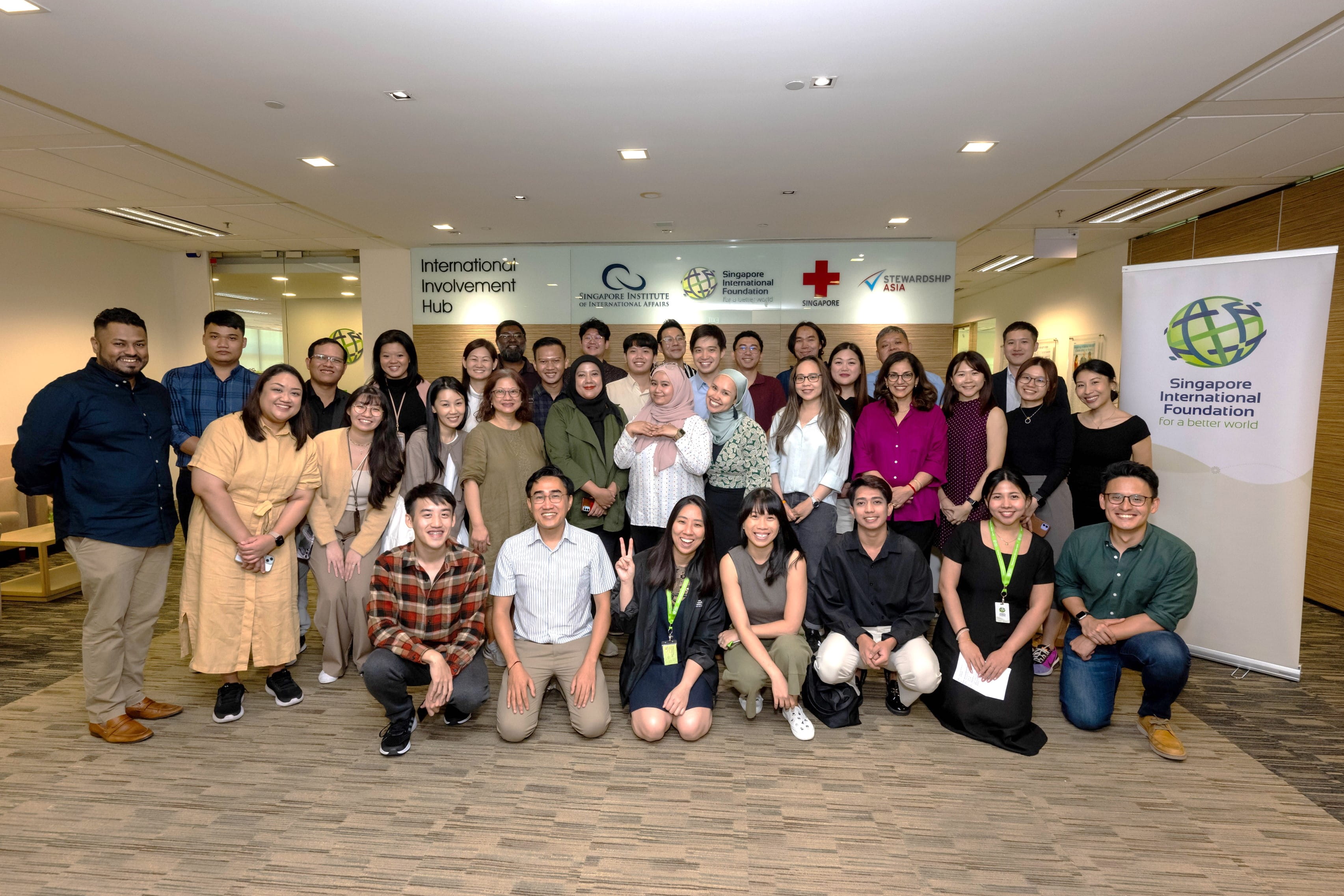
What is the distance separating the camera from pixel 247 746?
9.31ft

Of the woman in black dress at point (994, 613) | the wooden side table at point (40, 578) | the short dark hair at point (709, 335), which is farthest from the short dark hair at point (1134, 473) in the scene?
the wooden side table at point (40, 578)

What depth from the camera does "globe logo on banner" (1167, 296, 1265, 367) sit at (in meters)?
3.55

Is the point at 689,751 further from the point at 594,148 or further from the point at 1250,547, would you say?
the point at 594,148

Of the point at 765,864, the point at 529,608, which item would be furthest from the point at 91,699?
the point at 765,864

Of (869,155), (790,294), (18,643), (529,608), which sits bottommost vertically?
(18,643)

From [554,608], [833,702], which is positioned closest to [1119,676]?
[833,702]

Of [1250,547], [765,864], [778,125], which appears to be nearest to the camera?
[765,864]

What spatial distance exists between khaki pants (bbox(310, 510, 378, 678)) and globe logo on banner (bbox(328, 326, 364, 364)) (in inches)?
221

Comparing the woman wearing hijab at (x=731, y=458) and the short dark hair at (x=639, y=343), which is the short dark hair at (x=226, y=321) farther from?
the woman wearing hijab at (x=731, y=458)

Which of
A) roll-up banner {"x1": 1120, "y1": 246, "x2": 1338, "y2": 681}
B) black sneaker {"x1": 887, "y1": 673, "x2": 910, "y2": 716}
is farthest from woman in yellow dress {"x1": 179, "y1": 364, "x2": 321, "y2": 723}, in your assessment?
roll-up banner {"x1": 1120, "y1": 246, "x2": 1338, "y2": 681}

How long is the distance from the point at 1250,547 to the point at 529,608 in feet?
12.2

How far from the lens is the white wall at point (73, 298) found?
6512 mm

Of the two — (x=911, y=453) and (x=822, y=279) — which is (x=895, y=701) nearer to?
(x=911, y=453)

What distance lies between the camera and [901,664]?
120 inches
